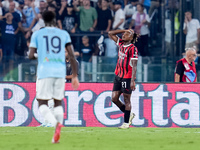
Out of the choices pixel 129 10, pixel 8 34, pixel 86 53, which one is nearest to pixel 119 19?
pixel 129 10

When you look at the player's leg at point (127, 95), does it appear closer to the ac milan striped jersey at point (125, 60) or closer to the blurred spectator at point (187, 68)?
the ac milan striped jersey at point (125, 60)

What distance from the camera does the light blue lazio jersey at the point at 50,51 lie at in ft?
24.6

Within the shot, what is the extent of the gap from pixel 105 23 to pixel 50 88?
9380mm

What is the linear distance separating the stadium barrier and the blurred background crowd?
363cm

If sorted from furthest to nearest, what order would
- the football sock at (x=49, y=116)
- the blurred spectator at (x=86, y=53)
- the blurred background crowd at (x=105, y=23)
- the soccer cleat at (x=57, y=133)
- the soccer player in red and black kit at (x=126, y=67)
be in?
the blurred background crowd at (x=105, y=23) < the blurred spectator at (x=86, y=53) < the soccer player in red and black kit at (x=126, y=67) < the football sock at (x=49, y=116) < the soccer cleat at (x=57, y=133)

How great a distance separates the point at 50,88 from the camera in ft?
24.7

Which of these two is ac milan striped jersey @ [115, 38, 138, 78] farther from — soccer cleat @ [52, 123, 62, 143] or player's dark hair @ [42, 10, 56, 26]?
soccer cleat @ [52, 123, 62, 143]

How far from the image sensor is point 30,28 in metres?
16.6

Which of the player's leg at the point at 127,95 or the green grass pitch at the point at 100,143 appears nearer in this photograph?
the green grass pitch at the point at 100,143

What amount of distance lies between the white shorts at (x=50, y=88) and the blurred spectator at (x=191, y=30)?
374 inches

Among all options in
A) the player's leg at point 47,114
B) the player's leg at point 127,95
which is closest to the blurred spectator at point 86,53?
the player's leg at point 127,95

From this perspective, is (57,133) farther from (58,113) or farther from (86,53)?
(86,53)

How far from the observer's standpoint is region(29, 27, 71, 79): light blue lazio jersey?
7.49 m

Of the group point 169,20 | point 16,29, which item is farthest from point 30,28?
point 169,20
